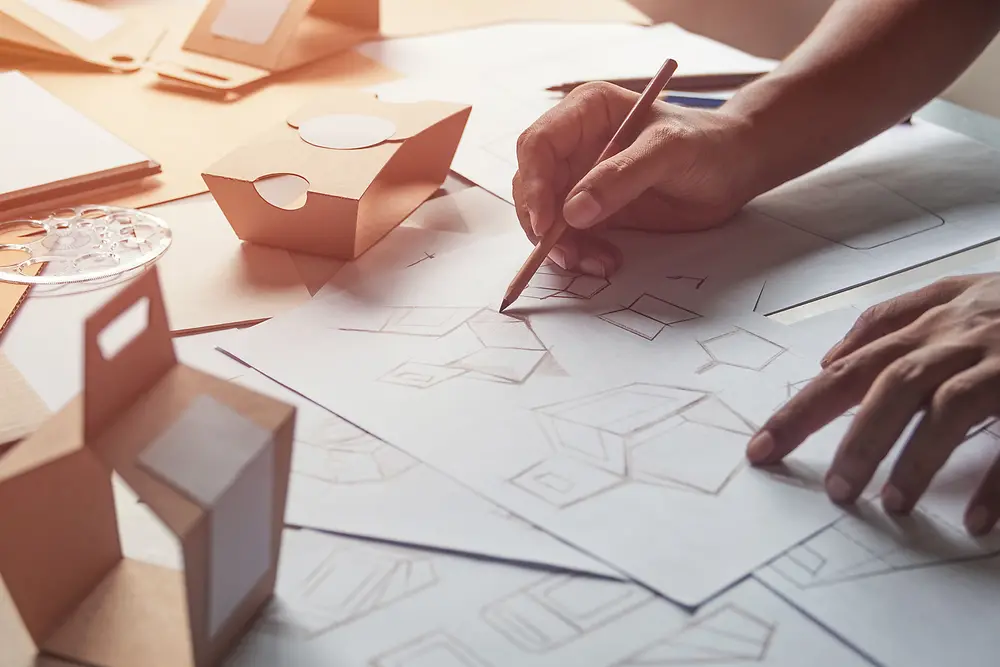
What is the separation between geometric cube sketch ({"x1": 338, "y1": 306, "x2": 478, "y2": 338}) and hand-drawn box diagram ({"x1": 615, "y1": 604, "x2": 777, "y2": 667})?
30 cm

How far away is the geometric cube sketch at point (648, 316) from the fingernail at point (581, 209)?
77 mm

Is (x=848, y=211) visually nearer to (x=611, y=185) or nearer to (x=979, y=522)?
(x=611, y=185)

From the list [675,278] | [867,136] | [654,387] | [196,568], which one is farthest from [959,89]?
[196,568]

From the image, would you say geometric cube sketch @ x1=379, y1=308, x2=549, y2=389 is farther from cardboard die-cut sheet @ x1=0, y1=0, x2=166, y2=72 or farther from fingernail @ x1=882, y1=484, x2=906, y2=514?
cardboard die-cut sheet @ x1=0, y1=0, x2=166, y2=72

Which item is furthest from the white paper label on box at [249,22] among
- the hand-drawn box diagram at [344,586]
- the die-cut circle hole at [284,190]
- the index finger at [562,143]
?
the hand-drawn box diagram at [344,586]

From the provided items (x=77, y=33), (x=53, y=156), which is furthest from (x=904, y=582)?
(x=77, y=33)

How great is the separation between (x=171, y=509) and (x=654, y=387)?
352 mm

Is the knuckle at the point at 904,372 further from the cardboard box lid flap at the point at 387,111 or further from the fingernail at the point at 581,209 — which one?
the cardboard box lid flap at the point at 387,111

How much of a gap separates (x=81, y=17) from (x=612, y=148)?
0.80 meters

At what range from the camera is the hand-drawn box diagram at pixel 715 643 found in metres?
0.43

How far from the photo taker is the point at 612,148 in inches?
31.0

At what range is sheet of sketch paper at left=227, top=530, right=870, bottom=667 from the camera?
1.42 ft

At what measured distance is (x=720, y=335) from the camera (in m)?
0.69

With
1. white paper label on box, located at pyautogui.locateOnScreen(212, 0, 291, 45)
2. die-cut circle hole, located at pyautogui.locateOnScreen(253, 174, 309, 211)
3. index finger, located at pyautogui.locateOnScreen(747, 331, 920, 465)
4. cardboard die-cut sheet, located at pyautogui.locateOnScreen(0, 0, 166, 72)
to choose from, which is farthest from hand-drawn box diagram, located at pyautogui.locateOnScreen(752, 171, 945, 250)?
cardboard die-cut sheet, located at pyautogui.locateOnScreen(0, 0, 166, 72)
